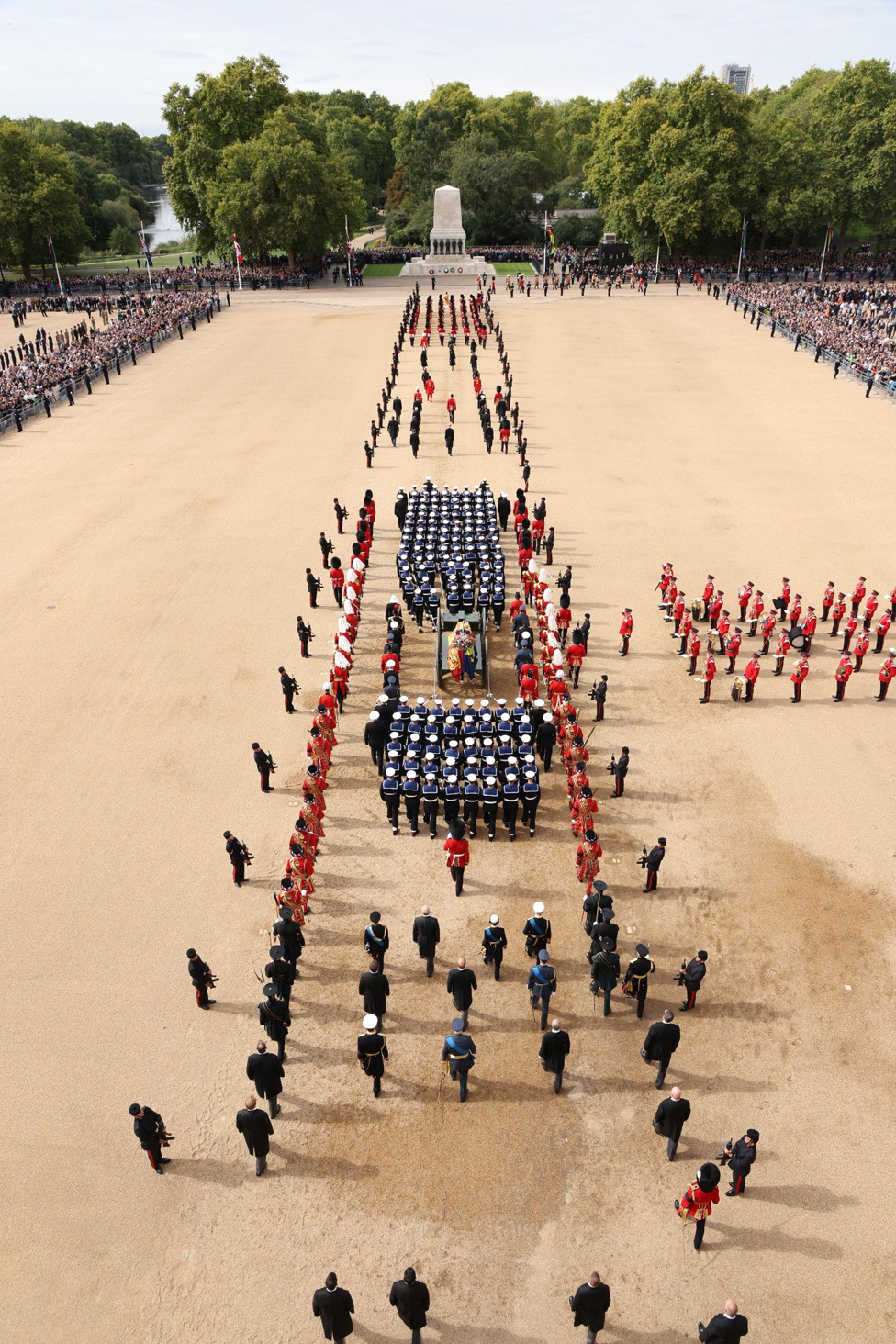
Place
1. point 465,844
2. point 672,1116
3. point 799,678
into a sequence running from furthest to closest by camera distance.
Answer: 1. point 799,678
2. point 465,844
3. point 672,1116

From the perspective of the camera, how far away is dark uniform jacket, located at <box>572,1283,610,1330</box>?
7.26 m

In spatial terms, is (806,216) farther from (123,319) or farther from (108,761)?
(108,761)

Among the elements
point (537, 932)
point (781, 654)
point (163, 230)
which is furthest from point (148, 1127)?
point (163, 230)

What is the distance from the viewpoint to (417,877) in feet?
42.2

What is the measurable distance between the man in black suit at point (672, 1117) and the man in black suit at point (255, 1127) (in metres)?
4.04

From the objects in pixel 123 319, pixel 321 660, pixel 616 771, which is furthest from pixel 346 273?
pixel 616 771

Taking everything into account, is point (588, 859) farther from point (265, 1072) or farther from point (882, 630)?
point (882, 630)

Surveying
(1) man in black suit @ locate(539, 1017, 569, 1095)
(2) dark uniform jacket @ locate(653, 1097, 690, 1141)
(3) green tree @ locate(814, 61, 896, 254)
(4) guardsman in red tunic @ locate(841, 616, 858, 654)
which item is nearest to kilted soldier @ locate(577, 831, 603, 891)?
(1) man in black suit @ locate(539, 1017, 569, 1095)

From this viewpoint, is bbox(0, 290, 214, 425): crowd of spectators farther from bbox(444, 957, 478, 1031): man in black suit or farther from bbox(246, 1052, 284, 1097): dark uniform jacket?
bbox(444, 957, 478, 1031): man in black suit

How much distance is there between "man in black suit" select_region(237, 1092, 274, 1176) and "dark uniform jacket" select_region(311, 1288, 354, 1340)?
5.37ft

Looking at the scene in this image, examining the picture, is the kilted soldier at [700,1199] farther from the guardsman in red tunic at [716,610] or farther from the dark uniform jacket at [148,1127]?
the guardsman in red tunic at [716,610]

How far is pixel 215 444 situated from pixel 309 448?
3.96 meters

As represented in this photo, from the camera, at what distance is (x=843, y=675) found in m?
16.7

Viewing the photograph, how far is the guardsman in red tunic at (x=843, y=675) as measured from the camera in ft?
54.4
